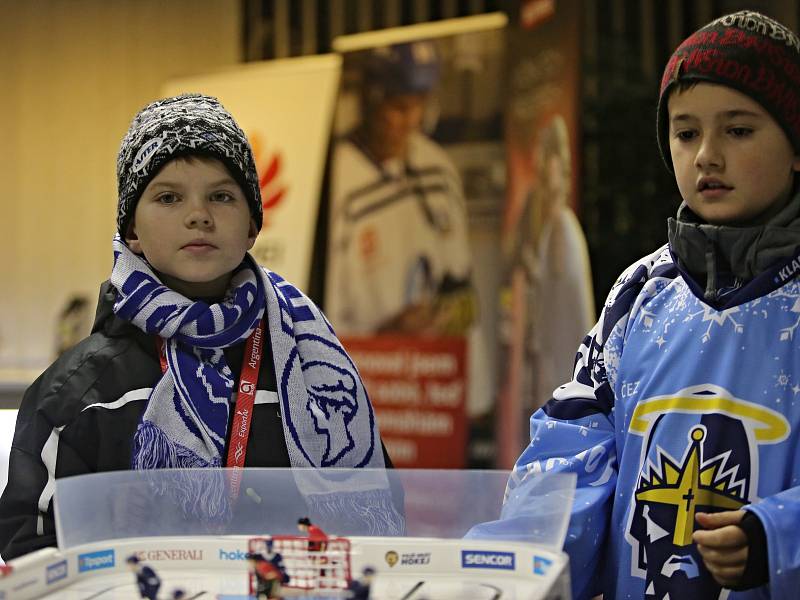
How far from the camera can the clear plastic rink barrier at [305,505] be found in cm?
96

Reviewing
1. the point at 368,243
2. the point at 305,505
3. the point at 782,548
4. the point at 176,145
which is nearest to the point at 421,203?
the point at 368,243

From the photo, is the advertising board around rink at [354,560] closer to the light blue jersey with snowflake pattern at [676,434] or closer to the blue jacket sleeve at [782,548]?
the light blue jersey with snowflake pattern at [676,434]

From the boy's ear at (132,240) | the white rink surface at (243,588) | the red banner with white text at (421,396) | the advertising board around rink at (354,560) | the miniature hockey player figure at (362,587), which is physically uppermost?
the boy's ear at (132,240)

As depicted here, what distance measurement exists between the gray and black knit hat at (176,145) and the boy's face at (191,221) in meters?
0.01

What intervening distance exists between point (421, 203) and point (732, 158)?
3194mm

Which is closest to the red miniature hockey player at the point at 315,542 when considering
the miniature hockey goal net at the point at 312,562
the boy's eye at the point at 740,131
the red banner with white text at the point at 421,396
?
the miniature hockey goal net at the point at 312,562

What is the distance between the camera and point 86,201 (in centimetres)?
649

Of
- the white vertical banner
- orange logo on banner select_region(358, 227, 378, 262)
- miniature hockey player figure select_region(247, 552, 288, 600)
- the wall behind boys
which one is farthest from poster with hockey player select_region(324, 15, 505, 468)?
miniature hockey player figure select_region(247, 552, 288, 600)

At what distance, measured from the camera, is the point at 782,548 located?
1.12 meters

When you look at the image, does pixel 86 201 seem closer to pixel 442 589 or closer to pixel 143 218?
pixel 143 218

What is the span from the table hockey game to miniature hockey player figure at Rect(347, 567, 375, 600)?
3 cm

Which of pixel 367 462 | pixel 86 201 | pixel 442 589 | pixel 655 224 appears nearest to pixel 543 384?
pixel 655 224

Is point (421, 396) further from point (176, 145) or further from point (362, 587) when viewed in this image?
point (362, 587)

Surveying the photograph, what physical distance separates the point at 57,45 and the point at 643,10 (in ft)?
11.8
